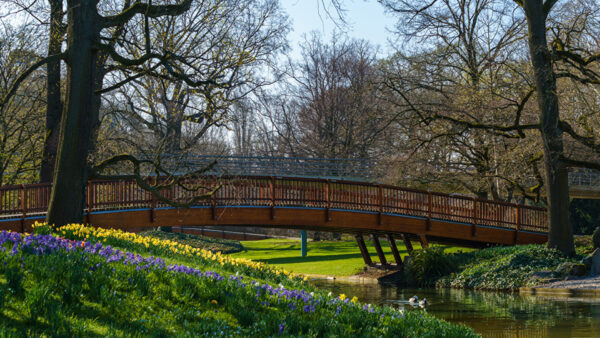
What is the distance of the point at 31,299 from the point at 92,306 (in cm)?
82

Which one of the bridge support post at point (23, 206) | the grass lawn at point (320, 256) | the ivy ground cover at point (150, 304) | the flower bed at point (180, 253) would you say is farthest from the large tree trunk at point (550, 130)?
the bridge support post at point (23, 206)

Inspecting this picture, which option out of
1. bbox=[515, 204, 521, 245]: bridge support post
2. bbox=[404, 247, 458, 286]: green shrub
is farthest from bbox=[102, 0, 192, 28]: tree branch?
bbox=[515, 204, 521, 245]: bridge support post

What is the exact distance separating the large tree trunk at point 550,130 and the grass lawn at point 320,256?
27.8 ft

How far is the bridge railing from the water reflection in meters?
3.67

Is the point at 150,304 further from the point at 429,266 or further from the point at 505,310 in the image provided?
the point at 429,266

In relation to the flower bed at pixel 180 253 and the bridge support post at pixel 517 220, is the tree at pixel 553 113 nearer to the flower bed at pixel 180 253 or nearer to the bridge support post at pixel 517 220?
the bridge support post at pixel 517 220

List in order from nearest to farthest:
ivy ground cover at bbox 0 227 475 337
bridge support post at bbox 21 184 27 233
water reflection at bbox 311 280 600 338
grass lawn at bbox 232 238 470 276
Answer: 1. ivy ground cover at bbox 0 227 475 337
2. water reflection at bbox 311 280 600 338
3. bridge support post at bbox 21 184 27 233
4. grass lawn at bbox 232 238 470 276

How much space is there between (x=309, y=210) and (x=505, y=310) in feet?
30.3

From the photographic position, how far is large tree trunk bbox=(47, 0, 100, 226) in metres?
13.3

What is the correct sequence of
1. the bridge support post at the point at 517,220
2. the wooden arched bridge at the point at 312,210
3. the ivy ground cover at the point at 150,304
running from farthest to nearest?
the bridge support post at the point at 517,220 → the wooden arched bridge at the point at 312,210 → the ivy ground cover at the point at 150,304

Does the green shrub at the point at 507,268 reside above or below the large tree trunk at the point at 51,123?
below

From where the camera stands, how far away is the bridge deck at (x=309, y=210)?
18.8m

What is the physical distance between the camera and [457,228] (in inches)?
979

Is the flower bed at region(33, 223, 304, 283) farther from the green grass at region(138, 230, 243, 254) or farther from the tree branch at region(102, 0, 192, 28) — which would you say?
the green grass at region(138, 230, 243, 254)
